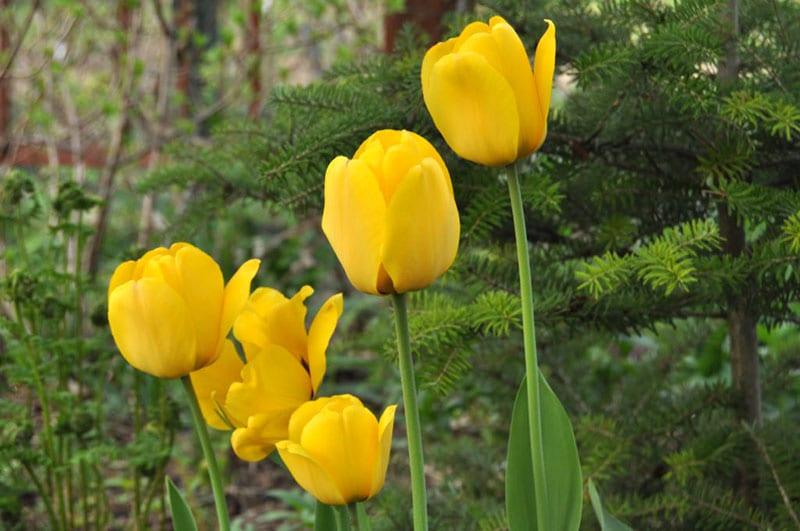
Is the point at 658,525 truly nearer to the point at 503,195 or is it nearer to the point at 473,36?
the point at 503,195

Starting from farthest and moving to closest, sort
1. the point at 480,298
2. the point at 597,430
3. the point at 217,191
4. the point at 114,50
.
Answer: the point at 114,50 < the point at 217,191 < the point at 597,430 < the point at 480,298

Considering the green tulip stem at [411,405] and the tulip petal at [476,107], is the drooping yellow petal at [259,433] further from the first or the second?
the tulip petal at [476,107]

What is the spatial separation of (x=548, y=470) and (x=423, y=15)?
197 centimetres

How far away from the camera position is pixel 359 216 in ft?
2.57

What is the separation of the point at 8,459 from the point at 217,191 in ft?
1.68

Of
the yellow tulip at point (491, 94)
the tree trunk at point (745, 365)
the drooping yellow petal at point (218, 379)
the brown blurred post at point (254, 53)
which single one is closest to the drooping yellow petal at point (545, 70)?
the yellow tulip at point (491, 94)

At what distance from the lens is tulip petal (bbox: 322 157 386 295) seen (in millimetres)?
782

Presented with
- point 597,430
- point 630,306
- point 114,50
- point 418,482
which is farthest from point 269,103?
point 114,50

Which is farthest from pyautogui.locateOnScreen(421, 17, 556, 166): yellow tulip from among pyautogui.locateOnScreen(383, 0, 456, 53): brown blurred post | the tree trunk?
pyautogui.locateOnScreen(383, 0, 456, 53): brown blurred post

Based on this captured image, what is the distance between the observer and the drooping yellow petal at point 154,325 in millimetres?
814

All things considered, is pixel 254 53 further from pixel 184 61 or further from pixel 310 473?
pixel 310 473

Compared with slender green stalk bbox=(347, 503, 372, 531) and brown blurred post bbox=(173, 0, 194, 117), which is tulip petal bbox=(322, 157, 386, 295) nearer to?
slender green stalk bbox=(347, 503, 372, 531)

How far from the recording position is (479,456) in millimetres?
2068

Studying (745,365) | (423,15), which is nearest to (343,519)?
(745,365)
